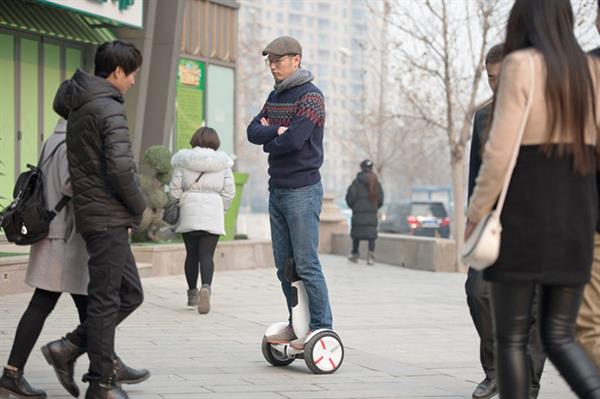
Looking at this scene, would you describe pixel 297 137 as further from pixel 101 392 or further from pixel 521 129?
pixel 521 129

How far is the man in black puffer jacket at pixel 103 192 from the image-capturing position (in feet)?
19.2

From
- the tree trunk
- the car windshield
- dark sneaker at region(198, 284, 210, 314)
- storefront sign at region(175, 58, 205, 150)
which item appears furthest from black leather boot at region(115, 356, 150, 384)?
the car windshield

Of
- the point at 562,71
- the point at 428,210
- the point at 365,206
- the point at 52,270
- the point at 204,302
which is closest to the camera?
the point at 562,71

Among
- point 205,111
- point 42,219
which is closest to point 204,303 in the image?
point 42,219

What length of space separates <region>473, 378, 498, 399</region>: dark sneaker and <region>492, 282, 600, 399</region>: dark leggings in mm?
1753

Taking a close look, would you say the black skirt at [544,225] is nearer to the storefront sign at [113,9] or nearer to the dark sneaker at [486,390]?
the dark sneaker at [486,390]

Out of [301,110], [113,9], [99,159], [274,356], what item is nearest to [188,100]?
[113,9]

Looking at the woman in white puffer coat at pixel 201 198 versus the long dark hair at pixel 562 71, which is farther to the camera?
the woman in white puffer coat at pixel 201 198

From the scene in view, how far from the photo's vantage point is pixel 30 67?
17.4 m

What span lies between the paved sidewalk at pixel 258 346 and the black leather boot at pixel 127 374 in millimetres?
95

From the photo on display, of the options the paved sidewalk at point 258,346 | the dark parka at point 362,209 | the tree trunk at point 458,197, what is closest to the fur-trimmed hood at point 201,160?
the paved sidewalk at point 258,346

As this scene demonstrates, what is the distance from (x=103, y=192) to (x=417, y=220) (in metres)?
31.5

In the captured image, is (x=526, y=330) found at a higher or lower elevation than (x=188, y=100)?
lower

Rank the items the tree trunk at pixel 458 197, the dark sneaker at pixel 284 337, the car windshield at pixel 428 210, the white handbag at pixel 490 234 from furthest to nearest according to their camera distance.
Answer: the car windshield at pixel 428 210 < the tree trunk at pixel 458 197 < the dark sneaker at pixel 284 337 < the white handbag at pixel 490 234
